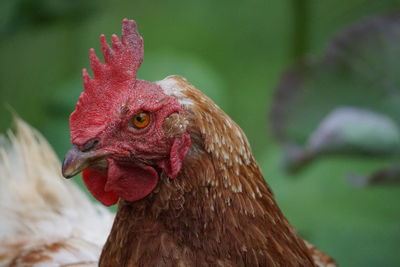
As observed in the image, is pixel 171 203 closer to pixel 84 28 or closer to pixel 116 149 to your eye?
pixel 116 149

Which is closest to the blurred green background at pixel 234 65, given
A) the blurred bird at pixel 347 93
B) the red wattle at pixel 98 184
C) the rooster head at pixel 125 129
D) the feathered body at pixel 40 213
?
the blurred bird at pixel 347 93

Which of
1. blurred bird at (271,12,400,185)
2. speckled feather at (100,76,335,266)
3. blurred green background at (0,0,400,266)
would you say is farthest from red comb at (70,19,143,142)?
blurred green background at (0,0,400,266)

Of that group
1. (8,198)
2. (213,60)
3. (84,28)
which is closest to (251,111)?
(213,60)

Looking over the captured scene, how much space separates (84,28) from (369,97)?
A: 2129mm

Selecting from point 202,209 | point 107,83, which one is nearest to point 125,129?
point 107,83

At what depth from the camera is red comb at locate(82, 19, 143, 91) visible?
169 cm

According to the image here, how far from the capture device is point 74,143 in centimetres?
162

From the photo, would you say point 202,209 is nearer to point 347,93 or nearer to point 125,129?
point 125,129

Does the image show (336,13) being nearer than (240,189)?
No

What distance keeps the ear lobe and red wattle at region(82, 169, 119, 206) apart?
7.1 inches

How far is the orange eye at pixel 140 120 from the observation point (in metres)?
1.64

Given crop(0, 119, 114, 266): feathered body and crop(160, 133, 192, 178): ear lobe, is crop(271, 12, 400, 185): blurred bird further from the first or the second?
crop(160, 133, 192, 178): ear lobe

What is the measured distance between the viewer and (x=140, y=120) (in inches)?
64.7

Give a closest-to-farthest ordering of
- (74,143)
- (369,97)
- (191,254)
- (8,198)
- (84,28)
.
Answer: (74,143), (191,254), (8,198), (369,97), (84,28)
